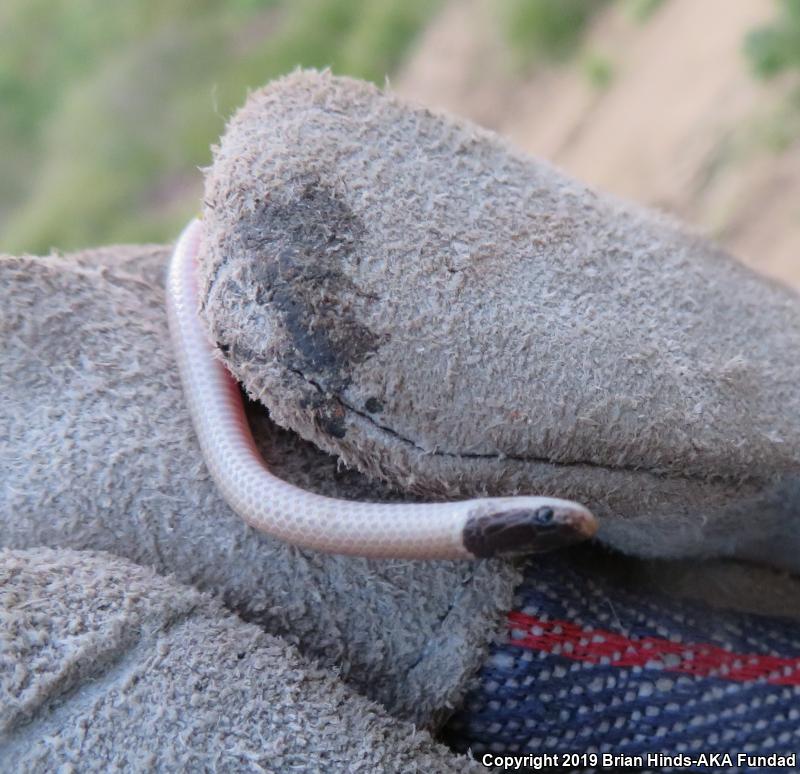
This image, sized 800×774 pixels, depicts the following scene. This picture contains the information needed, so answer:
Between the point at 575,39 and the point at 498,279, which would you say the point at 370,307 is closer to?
the point at 498,279

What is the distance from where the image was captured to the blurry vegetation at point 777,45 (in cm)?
188

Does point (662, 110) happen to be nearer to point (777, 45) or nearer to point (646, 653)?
point (777, 45)

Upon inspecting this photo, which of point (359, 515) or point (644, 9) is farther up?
point (644, 9)

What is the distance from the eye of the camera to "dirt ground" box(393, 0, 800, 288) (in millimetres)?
1870

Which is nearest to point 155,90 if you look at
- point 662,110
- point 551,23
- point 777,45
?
point 551,23

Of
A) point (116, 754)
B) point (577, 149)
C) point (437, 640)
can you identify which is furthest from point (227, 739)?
point (577, 149)

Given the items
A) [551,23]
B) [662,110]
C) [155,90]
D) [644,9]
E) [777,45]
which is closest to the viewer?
[777,45]

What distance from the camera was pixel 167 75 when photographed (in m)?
4.27

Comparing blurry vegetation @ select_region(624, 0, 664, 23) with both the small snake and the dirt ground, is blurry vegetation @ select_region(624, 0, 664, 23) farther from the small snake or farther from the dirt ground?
the small snake

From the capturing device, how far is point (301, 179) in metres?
0.56

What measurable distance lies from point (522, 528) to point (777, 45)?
1823 millimetres

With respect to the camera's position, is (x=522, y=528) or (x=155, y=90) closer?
(x=522, y=528)

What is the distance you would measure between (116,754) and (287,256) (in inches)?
12.6

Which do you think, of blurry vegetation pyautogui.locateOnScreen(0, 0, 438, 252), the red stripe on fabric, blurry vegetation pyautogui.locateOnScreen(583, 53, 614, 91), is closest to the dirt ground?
blurry vegetation pyautogui.locateOnScreen(583, 53, 614, 91)
